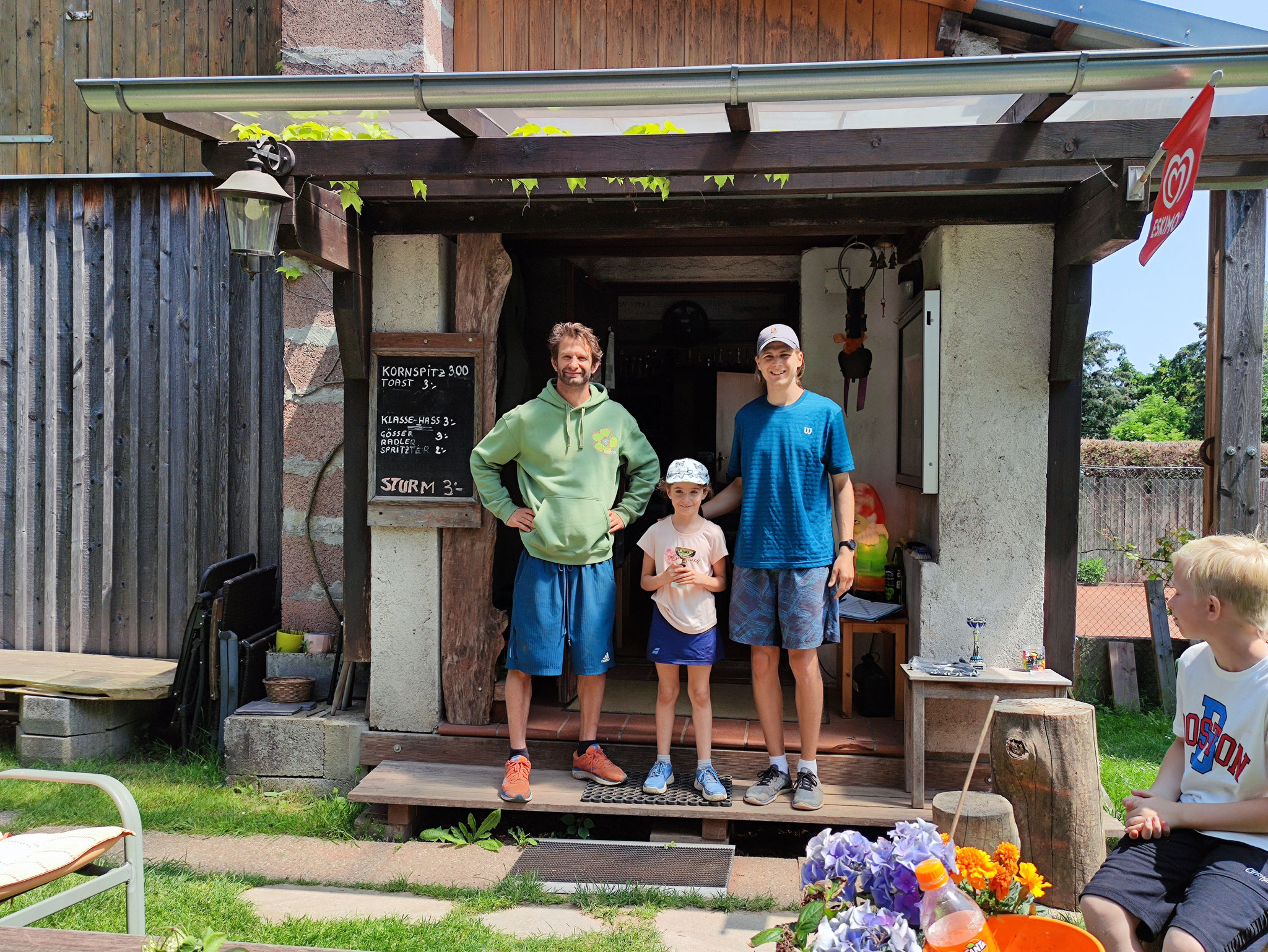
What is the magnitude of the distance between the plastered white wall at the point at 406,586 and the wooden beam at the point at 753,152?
965 mm

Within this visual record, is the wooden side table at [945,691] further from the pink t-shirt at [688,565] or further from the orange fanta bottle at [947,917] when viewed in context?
the orange fanta bottle at [947,917]

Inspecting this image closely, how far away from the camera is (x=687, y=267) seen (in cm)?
641

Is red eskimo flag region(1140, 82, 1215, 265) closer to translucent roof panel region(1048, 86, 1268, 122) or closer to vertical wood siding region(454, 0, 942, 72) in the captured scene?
translucent roof panel region(1048, 86, 1268, 122)

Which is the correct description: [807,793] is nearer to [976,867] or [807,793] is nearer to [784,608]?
[784,608]

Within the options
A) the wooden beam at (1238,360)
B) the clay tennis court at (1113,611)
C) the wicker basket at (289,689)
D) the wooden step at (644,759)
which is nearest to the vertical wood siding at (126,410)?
the wicker basket at (289,689)

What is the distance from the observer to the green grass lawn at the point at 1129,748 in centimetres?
469

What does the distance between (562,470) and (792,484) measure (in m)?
0.98

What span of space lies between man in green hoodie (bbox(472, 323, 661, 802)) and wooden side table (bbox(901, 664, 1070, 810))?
4.13 feet

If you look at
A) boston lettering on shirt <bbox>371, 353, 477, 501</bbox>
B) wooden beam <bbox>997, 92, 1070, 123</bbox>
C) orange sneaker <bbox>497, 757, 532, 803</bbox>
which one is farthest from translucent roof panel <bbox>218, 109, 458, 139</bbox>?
orange sneaker <bbox>497, 757, 532, 803</bbox>

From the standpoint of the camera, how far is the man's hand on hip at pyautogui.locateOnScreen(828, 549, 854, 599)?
4.14 metres

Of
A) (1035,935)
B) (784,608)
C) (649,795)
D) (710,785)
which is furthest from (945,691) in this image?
(1035,935)

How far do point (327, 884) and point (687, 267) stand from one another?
13.7ft

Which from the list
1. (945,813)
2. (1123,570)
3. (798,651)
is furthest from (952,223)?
(1123,570)

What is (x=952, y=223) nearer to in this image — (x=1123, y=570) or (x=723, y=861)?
(x=723, y=861)
